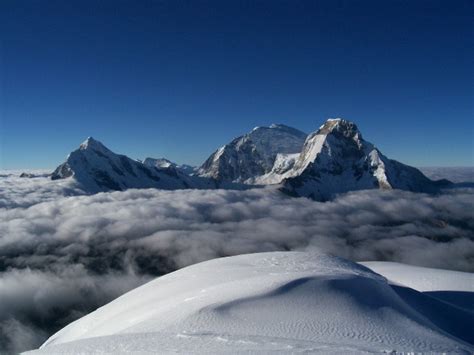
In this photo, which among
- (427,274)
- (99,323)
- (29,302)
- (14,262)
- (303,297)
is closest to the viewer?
(303,297)

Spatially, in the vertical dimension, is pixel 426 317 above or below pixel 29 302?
above

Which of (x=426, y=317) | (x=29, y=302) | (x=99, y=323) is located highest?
(x=426, y=317)

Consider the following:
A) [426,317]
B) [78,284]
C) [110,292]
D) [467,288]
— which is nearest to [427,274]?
[467,288]

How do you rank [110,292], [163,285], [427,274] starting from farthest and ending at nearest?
[110,292] < [427,274] < [163,285]

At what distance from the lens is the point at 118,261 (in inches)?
7347

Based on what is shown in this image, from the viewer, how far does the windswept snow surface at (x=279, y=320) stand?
13555 millimetres

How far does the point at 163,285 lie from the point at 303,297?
43.4 ft

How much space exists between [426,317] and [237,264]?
608 inches

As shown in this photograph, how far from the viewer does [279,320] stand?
1628 centimetres

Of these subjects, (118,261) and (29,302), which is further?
(118,261)

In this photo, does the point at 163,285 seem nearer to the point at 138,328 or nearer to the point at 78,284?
the point at 138,328

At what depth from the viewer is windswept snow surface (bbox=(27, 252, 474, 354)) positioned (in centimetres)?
1355

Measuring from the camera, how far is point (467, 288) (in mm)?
28953

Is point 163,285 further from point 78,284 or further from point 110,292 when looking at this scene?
point 78,284
